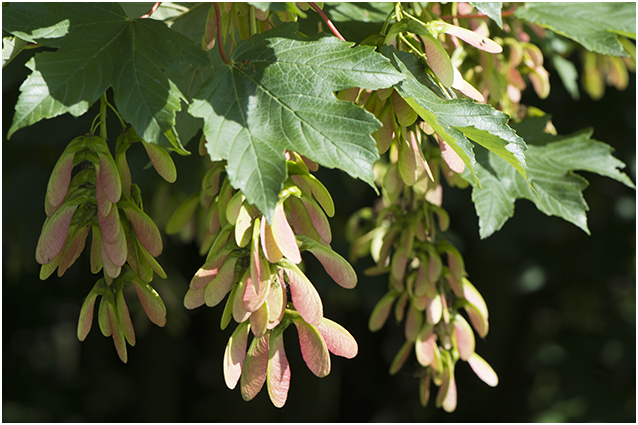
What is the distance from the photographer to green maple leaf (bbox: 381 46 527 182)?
2.42ft

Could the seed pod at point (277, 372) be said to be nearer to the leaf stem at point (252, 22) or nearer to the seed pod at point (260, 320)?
the seed pod at point (260, 320)

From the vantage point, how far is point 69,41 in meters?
0.77

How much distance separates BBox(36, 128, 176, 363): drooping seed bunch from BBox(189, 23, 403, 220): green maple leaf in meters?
0.14

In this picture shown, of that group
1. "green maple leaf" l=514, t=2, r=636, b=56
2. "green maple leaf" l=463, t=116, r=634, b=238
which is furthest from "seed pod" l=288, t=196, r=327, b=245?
"green maple leaf" l=514, t=2, r=636, b=56

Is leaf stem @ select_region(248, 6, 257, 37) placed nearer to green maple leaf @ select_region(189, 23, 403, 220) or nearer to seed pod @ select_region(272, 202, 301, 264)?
green maple leaf @ select_region(189, 23, 403, 220)

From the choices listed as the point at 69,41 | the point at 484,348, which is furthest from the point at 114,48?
the point at 484,348

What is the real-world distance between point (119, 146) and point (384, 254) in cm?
68

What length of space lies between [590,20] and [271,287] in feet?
3.34

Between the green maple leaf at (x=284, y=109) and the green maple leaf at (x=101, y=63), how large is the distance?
2.1 inches

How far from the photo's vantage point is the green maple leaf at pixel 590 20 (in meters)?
1.19

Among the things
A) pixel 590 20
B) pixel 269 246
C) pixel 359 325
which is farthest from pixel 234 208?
pixel 359 325

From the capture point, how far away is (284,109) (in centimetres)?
73

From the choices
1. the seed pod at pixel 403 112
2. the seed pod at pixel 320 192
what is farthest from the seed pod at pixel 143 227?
the seed pod at pixel 403 112

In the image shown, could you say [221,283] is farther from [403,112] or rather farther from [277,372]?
[403,112]
